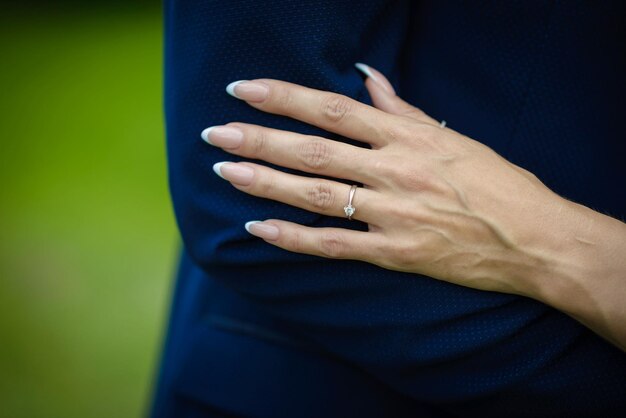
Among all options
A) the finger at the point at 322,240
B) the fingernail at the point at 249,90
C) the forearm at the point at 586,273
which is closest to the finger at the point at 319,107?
the fingernail at the point at 249,90

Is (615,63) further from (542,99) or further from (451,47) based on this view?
(451,47)

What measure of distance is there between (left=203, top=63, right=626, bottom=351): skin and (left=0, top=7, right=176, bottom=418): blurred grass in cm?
227

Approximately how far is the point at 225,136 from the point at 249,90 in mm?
73

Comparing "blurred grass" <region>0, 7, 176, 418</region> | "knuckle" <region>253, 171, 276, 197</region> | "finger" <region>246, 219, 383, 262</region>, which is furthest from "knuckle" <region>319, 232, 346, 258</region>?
"blurred grass" <region>0, 7, 176, 418</region>

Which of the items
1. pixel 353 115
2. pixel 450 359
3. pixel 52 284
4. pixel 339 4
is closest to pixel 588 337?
pixel 450 359

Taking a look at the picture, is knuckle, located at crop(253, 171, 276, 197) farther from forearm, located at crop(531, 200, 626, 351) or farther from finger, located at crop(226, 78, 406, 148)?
forearm, located at crop(531, 200, 626, 351)

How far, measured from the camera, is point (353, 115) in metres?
0.82

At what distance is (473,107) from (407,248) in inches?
11.6

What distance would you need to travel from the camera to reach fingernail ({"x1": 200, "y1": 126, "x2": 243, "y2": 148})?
0.82 meters

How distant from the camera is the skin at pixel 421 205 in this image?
82 cm

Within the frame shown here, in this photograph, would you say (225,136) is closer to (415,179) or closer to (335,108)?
(335,108)

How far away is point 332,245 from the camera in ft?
2.72

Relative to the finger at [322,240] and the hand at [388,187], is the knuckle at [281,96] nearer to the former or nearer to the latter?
the hand at [388,187]

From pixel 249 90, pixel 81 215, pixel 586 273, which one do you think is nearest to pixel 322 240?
pixel 249 90
